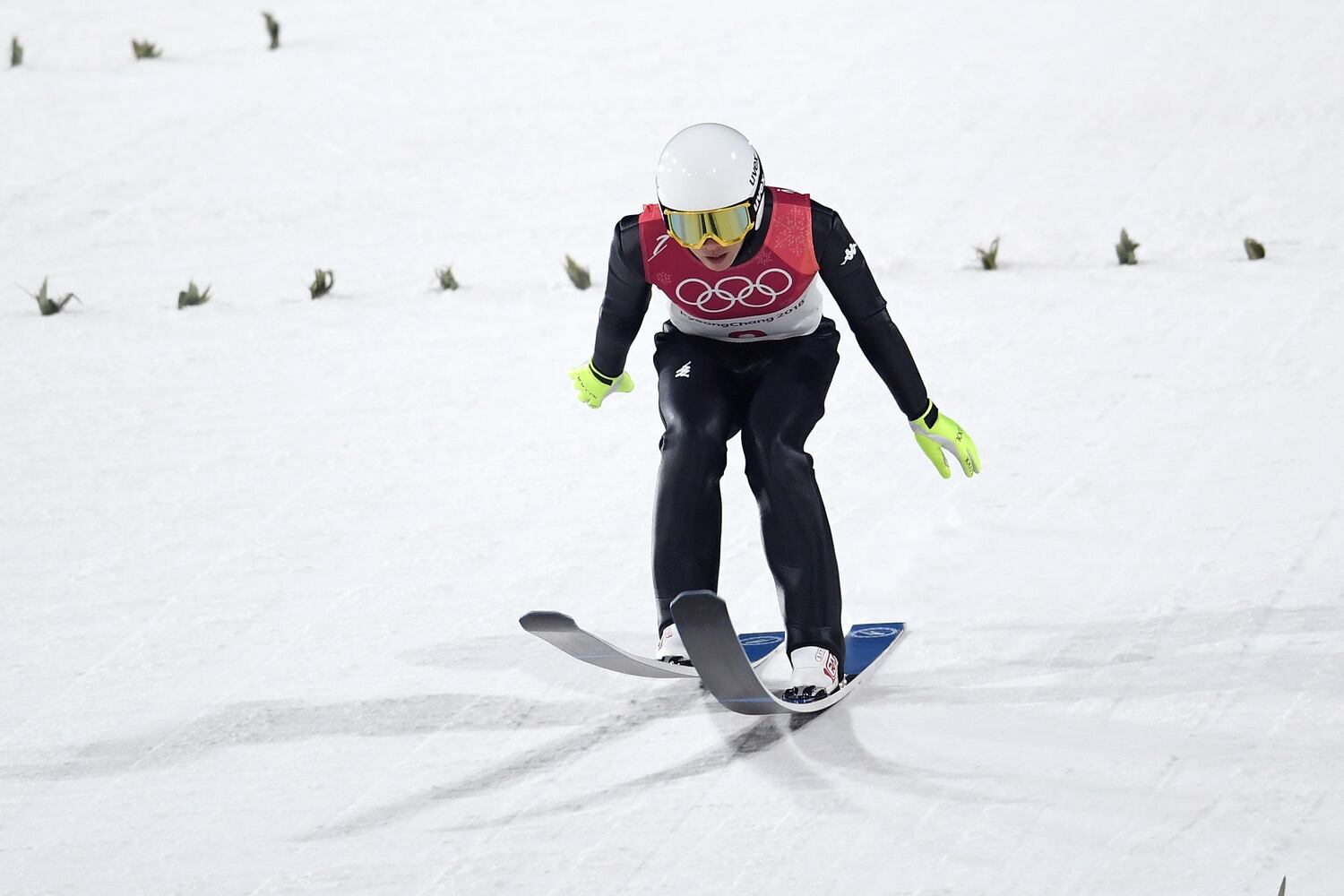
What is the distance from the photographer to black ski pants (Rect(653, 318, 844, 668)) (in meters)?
3.94

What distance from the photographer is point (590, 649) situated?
155 inches

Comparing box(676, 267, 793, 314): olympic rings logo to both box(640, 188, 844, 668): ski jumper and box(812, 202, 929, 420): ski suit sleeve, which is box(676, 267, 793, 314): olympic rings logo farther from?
box(812, 202, 929, 420): ski suit sleeve

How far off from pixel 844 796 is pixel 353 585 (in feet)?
6.81

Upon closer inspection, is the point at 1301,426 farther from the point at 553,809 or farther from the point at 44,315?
the point at 44,315

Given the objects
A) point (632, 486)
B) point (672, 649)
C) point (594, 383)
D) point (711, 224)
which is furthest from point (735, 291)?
point (632, 486)

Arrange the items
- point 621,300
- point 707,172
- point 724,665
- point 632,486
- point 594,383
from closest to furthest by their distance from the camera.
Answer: point 724,665 → point 707,172 → point 621,300 → point 594,383 → point 632,486

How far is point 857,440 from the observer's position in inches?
230

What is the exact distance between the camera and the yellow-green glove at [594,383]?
4.54 meters

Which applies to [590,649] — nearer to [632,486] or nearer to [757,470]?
[757,470]

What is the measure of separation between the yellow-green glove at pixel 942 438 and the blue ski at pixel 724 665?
2.17ft

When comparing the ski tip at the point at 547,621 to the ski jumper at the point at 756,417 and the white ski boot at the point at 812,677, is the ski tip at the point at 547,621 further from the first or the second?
the white ski boot at the point at 812,677

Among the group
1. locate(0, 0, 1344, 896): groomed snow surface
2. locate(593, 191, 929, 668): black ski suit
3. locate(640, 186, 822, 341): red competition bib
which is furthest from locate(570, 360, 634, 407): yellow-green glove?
locate(0, 0, 1344, 896): groomed snow surface

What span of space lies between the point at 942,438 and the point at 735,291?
0.75m

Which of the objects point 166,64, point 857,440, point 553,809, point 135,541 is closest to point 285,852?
point 553,809
